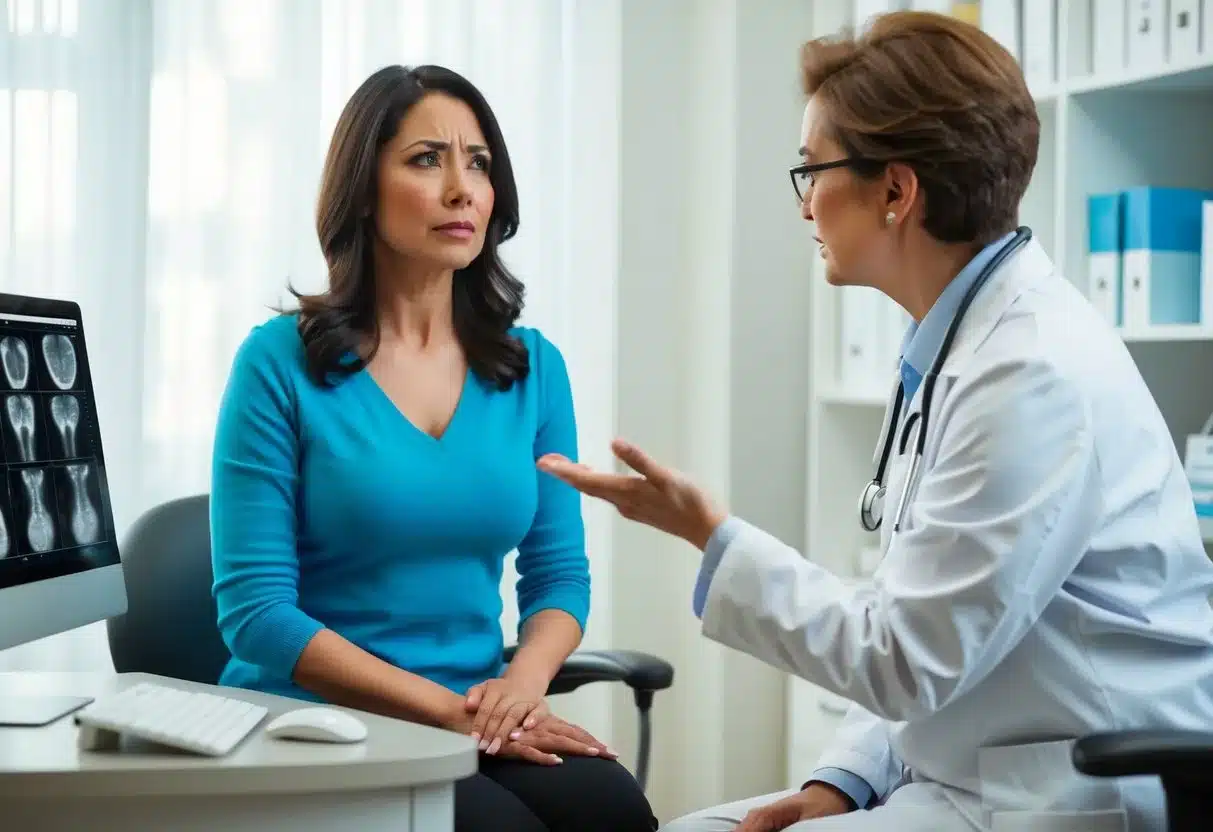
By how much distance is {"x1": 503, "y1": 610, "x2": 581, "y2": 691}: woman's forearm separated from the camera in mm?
1797

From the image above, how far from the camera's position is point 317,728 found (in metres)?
1.21

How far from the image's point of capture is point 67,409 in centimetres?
144

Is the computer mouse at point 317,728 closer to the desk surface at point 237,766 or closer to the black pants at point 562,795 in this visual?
the desk surface at point 237,766

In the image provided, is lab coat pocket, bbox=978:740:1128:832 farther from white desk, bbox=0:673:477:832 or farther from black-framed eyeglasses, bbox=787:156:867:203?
black-framed eyeglasses, bbox=787:156:867:203

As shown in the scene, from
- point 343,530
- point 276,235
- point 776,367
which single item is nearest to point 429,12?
point 276,235

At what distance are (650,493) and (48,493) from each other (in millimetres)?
629

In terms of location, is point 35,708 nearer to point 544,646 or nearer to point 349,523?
point 349,523

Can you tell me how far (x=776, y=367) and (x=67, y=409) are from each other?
6.17ft

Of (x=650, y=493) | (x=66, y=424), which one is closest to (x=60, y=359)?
(x=66, y=424)

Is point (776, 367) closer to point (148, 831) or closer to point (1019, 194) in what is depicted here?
point (1019, 194)

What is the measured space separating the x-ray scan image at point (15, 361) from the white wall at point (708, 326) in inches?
72.7

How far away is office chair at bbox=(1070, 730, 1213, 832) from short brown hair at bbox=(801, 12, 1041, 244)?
1.88ft

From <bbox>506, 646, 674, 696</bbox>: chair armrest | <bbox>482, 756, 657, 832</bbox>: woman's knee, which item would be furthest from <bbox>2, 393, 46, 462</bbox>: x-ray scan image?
<bbox>506, 646, 674, 696</bbox>: chair armrest

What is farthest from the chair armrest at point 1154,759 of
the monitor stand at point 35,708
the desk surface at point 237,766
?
the monitor stand at point 35,708
